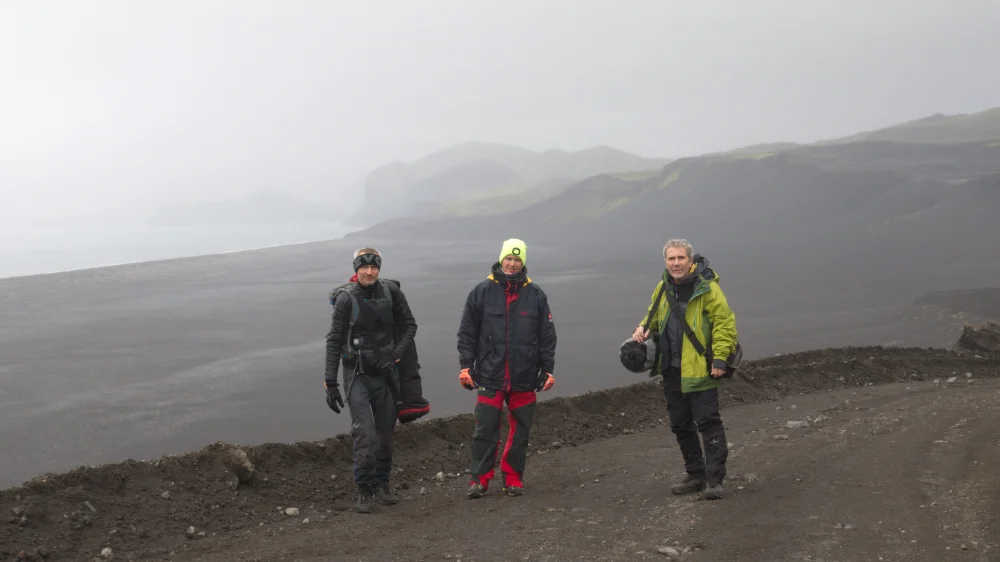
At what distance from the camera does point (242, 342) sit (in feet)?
75.4

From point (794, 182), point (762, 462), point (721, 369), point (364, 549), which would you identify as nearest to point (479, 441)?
point (364, 549)

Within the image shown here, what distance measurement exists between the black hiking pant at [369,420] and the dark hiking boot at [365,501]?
0.05 m

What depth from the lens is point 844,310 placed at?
24531 mm

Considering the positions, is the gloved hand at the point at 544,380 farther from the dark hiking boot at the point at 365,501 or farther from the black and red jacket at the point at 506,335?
the dark hiking boot at the point at 365,501

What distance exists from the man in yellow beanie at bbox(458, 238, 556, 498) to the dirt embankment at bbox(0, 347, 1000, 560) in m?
1.44

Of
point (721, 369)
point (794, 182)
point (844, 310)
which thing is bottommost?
point (844, 310)

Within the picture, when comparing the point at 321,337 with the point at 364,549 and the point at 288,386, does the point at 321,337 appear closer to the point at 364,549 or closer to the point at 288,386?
the point at 288,386

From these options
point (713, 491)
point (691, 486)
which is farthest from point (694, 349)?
point (691, 486)

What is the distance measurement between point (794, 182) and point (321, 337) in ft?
191

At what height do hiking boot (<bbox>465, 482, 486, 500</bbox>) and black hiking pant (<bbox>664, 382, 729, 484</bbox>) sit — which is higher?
black hiking pant (<bbox>664, 382, 729, 484</bbox>)

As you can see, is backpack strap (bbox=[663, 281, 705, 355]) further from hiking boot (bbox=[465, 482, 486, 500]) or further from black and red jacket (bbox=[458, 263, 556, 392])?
hiking boot (bbox=[465, 482, 486, 500])

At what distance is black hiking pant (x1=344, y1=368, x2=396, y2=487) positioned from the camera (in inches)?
230

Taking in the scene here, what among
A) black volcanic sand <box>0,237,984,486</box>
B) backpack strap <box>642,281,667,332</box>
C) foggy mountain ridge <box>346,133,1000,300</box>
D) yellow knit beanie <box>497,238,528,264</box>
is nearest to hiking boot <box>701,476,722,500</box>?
backpack strap <box>642,281,667,332</box>

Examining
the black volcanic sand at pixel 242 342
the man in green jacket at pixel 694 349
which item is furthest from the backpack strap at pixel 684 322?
the black volcanic sand at pixel 242 342
